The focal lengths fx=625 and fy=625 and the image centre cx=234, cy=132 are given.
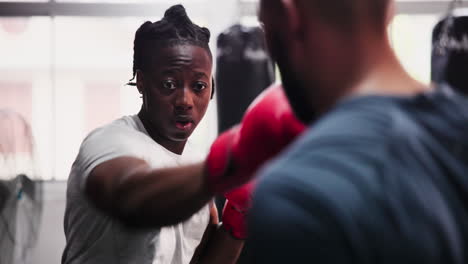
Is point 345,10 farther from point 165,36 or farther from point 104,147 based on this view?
point 165,36

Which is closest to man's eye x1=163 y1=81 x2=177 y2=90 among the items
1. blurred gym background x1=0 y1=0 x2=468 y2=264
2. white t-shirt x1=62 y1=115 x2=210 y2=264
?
white t-shirt x1=62 y1=115 x2=210 y2=264

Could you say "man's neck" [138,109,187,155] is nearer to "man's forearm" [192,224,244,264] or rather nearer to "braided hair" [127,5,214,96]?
"braided hair" [127,5,214,96]

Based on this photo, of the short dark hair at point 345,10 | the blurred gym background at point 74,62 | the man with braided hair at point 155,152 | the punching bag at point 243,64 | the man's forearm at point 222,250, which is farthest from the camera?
the blurred gym background at point 74,62

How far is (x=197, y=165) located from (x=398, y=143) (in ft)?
1.33

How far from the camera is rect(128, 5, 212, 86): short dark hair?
1.77m

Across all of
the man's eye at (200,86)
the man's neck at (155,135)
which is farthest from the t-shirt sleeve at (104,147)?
the man's eye at (200,86)

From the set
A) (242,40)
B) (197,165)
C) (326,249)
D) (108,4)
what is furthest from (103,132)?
(108,4)

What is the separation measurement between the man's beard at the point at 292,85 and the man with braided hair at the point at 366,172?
0.17 ft

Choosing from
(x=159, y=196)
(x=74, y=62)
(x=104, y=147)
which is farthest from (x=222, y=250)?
(x=74, y=62)

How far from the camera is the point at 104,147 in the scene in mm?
1282

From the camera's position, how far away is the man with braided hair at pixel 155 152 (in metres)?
1.31

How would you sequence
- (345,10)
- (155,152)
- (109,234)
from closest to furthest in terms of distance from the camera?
(345,10) → (109,234) → (155,152)

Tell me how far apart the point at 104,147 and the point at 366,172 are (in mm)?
813

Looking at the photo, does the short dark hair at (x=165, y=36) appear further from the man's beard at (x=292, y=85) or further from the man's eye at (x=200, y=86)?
the man's beard at (x=292, y=85)
